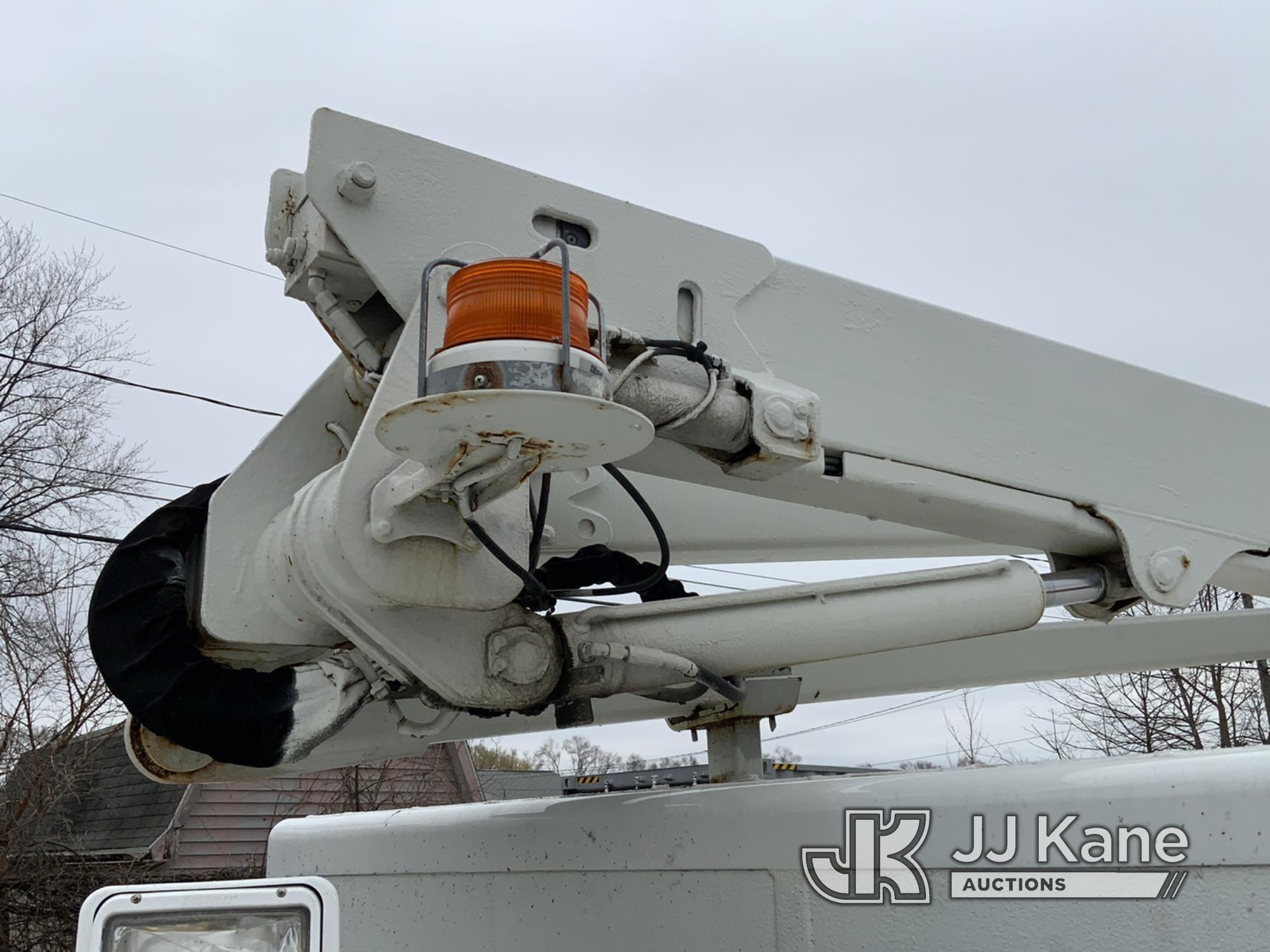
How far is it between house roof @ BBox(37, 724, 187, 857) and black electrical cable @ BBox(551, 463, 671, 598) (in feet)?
44.0

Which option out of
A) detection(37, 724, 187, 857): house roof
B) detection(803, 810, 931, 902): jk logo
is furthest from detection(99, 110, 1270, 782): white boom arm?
detection(37, 724, 187, 857): house roof

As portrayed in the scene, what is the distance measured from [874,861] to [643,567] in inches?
33.2

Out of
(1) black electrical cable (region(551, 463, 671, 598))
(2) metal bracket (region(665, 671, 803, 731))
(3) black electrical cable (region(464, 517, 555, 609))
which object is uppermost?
(1) black electrical cable (region(551, 463, 671, 598))

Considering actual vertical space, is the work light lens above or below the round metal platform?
below

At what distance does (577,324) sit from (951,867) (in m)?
1.12

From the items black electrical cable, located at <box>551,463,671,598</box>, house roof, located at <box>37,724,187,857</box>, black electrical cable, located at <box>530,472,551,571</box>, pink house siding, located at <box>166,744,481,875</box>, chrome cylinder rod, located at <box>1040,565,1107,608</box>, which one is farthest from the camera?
house roof, located at <box>37,724,187,857</box>

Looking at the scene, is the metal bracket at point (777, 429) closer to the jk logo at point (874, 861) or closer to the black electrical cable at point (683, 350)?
the black electrical cable at point (683, 350)

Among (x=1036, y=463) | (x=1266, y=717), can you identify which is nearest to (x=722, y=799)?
(x=1036, y=463)

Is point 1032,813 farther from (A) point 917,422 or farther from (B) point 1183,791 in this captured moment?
(A) point 917,422

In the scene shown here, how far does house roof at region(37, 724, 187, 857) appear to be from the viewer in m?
15.8

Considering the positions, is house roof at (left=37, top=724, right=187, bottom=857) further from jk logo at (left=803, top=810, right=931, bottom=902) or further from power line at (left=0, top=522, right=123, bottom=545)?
jk logo at (left=803, top=810, right=931, bottom=902)

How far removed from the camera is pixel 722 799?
2656 mm

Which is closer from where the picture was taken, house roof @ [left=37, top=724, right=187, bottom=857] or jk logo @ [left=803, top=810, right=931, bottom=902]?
jk logo @ [left=803, top=810, right=931, bottom=902]

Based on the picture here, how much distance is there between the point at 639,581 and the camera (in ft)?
9.46
